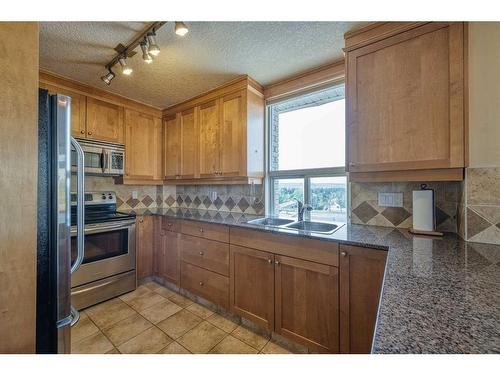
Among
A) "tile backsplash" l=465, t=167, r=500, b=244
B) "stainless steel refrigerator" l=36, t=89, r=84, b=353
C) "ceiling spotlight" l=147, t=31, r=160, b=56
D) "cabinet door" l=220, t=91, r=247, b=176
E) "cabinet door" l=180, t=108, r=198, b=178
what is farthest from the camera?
"cabinet door" l=180, t=108, r=198, b=178

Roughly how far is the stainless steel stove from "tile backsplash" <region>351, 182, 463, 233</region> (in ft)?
7.83

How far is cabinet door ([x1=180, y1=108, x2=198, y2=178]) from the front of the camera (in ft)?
8.98

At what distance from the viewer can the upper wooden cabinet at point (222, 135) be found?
Answer: 2.30 m

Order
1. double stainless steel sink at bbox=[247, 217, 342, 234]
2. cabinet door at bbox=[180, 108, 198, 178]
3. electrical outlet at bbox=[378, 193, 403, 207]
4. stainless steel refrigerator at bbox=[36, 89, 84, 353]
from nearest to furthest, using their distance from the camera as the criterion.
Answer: stainless steel refrigerator at bbox=[36, 89, 84, 353] < electrical outlet at bbox=[378, 193, 403, 207] < double stainless steel sink at bbox=[247, 217, 342, 234] < cabinet door at bbox=[180, 108, 198, 178]

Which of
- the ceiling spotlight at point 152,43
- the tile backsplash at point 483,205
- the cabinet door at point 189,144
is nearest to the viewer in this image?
the tile backsplash at point 483,205

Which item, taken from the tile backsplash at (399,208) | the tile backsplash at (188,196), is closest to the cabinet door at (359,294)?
the tile backsplash at (399,208)

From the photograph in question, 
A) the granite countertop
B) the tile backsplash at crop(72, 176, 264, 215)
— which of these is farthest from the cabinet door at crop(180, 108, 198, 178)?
the granite countertop

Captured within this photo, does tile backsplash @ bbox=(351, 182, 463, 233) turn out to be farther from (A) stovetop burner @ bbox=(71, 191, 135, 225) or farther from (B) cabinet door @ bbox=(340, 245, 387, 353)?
(A) stovetop burner @ bbox=(71, 191, 135, 225)

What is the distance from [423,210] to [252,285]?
1381 millimetres

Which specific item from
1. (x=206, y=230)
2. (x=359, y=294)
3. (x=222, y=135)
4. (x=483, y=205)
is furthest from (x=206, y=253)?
(x=483, y=205)

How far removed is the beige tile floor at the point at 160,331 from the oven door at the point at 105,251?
33cm

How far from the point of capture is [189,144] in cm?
280

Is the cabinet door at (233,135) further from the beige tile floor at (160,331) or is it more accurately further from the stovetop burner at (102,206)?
the beige tile floor at (160,331)
